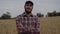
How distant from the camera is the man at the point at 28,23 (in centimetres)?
342

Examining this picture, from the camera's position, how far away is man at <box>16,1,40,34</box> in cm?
342

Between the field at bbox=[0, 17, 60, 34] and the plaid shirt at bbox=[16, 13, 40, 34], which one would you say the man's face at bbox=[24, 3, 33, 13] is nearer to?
the plaid shirt at bbox=[16, 13, 40, 34]

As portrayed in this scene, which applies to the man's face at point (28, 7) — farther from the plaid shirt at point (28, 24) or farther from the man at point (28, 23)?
the plaid shirt at point (28, 24)

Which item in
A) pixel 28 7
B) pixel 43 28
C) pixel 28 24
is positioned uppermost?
pixel 28 7

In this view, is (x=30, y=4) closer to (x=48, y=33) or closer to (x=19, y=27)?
(x=19, y=27)

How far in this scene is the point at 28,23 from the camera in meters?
3.46

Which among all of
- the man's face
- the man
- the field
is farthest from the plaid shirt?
the field

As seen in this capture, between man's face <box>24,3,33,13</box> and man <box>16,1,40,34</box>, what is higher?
man's face <box>24,3,33,13</box>

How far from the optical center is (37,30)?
350 centimetres

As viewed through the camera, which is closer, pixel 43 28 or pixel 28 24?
pixel 28 24

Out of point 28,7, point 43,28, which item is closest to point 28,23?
point 28,7

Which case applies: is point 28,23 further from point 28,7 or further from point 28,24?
point 28,7

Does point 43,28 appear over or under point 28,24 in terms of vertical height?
under

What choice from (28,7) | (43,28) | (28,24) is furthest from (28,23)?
(43,28)
